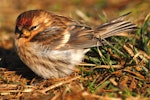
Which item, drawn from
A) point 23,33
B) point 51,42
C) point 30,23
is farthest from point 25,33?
point 51,42

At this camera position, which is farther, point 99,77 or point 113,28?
point 113,28

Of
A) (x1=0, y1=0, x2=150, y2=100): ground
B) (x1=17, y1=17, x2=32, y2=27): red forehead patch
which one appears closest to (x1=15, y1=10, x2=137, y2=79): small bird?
(x1=17, y1=17, x2=32, y2=27): red forehead patch

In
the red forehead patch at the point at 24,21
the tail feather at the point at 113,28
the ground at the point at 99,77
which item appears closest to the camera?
the ground at the point at 99,77

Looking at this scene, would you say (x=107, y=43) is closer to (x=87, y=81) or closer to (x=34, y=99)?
(x=87, y=81)

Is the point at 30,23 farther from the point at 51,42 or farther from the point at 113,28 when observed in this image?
the point at 113,28

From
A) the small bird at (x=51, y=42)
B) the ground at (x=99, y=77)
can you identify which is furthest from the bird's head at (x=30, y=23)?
the ground at (x=99, y=77)

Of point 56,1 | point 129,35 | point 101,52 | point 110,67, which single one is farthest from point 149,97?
point 56,1

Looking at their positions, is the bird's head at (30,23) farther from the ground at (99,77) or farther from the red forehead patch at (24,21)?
the ground at (99,77)

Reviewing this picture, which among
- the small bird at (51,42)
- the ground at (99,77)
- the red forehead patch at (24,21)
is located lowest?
the ground at (99,77)

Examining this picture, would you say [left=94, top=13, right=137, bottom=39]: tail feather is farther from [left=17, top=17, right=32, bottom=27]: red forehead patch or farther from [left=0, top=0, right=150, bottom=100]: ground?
[left=17, top=17, right=32, bottom=27]: red forehead patch
